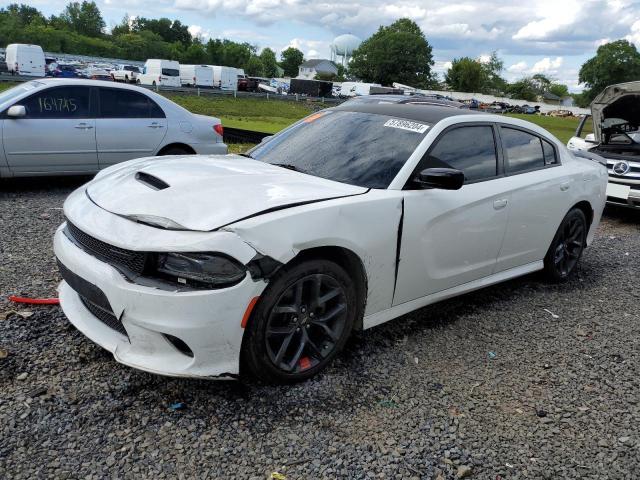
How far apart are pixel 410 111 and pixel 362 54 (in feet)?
384

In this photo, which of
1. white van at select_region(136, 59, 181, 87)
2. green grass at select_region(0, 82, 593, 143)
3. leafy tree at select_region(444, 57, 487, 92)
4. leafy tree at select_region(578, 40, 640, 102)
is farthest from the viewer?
leafy tree at select_region(444, 57, 487, 92)

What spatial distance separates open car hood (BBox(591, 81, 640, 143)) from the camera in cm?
884

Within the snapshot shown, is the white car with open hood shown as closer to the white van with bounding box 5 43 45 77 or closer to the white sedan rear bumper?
the white sedan rear bumper

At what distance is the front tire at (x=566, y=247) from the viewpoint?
5.02 metres

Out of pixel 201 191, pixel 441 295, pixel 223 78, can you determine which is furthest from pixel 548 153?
pixel 223 78

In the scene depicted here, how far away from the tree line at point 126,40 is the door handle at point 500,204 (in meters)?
102

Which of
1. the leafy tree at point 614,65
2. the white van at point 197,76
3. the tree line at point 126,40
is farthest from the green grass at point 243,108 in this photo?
the tree line at point 126,40

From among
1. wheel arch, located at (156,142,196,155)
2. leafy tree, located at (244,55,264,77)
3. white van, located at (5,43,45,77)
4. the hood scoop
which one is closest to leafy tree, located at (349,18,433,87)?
leafy tree, located at (244,55,264,77)

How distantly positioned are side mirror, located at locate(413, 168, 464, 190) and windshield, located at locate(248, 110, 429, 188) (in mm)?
210

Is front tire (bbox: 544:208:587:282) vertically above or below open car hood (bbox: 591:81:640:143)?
below

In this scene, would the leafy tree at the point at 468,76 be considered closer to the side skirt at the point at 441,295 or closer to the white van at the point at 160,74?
the white van at the point at 160,74

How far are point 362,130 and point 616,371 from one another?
242 centimetres

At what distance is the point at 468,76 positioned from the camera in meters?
107

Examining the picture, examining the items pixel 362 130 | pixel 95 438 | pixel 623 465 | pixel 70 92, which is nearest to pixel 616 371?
pixel 623 465
